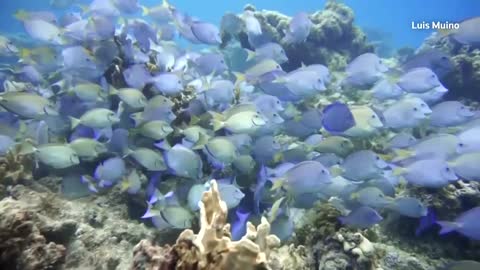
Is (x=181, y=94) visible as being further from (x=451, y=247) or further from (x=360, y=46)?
(x=360, y=46)

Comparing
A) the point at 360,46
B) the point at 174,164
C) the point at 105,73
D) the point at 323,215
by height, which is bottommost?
the point at 360,46

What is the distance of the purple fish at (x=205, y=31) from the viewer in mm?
8266

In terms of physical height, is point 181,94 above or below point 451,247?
above

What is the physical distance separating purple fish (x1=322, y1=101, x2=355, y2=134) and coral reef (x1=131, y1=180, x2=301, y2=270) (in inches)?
107

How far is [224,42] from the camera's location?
535 inches

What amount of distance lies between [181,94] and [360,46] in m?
9.66

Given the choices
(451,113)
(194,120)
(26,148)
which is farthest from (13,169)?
(451,113)

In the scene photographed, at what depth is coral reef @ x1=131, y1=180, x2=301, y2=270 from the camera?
2.54 m

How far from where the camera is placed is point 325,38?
45.3 ft

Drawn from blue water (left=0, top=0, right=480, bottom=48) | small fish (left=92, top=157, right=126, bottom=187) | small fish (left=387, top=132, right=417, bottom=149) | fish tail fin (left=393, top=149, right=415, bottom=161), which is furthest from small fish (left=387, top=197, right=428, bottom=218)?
blue water (left=0, top=0, right=480, bottom=48)

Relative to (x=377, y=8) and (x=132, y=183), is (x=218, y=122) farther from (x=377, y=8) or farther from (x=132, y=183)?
(x=377, y=8)

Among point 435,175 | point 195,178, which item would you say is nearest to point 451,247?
point 435,175

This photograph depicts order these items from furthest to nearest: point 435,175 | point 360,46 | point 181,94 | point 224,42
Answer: point 360,46 → point 224,42 → point 181,94 → point 435,175

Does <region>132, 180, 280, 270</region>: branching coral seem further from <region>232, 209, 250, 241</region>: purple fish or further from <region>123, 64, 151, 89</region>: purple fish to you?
<region>123, 64, 151, 89</region>: purple fish
